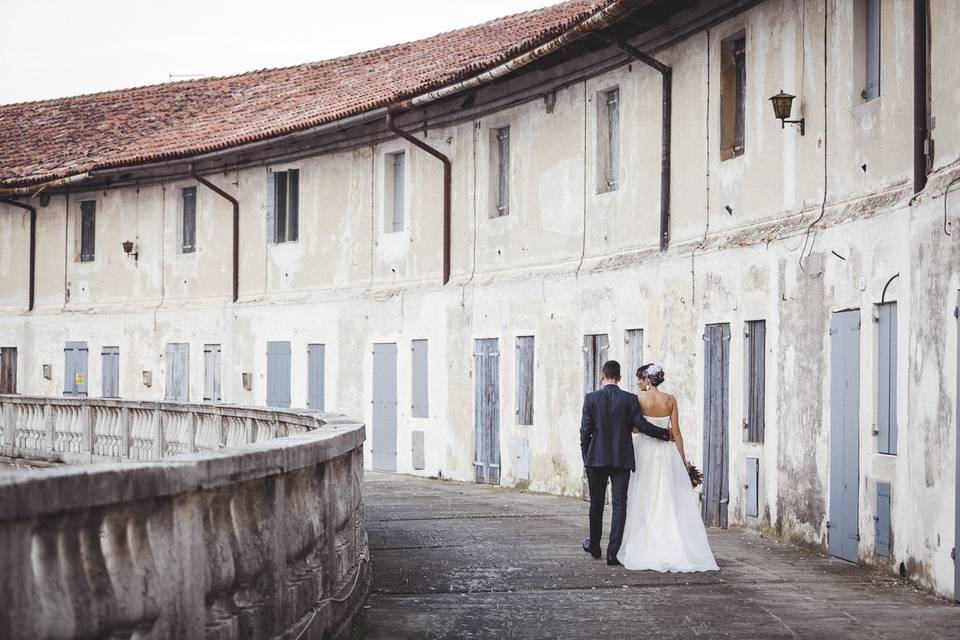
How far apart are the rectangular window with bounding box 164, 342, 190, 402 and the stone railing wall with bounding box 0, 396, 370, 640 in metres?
20.8

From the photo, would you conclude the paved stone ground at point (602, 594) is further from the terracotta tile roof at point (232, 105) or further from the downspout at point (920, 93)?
the terracotta tile roof at point (232, 105)

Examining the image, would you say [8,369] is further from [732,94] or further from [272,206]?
[732,94]

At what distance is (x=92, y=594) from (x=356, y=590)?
5057 mm

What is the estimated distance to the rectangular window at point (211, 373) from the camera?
102 ft

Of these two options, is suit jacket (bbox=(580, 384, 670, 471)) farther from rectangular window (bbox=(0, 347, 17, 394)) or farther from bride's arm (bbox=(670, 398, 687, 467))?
rectangular window (bbox=(0, 347, 17, 394))

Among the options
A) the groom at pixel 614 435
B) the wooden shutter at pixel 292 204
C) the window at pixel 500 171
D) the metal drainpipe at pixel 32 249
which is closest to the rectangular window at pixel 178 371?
the wooden shutter at pixel 292 204

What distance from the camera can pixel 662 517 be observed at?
13117 mm

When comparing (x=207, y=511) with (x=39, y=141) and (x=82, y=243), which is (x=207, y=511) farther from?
(x=39, y=141)

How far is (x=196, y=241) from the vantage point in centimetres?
→ 3161

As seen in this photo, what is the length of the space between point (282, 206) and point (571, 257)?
9.45 metres

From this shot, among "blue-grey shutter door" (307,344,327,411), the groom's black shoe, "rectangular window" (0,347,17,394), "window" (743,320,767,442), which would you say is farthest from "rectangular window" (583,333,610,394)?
"rectangular window" (0,347,17,394)

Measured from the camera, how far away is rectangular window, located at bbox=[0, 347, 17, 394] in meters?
35.6

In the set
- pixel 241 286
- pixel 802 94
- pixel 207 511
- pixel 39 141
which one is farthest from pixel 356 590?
pixel 39 141

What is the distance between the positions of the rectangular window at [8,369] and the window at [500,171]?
52.4 feet
